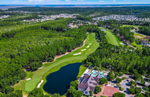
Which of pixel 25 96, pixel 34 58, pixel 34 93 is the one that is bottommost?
pixel 25 96

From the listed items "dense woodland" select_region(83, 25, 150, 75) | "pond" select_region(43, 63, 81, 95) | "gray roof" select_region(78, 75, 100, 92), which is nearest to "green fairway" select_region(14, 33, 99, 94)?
"pond" select_region(43, 63, 81, 95)

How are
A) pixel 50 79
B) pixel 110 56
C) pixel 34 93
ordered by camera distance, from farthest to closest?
pixel 110 56 < pixel 50 79 < pixel 34 93

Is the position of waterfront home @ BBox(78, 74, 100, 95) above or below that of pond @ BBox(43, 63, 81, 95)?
above

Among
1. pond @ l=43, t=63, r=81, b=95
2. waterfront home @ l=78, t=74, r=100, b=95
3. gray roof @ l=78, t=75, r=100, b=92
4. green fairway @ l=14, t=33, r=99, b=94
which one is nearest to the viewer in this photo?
waterfront home @ l=78, t=74, r=100, b=95

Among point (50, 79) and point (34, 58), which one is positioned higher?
point (34, 58)

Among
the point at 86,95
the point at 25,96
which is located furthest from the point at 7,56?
the point at 86,95

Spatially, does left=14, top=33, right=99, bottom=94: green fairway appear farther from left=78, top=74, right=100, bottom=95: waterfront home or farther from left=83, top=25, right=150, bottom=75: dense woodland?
left=78, top=74, right=100, bottom=95: waterfront home

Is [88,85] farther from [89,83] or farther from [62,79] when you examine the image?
[62,79]

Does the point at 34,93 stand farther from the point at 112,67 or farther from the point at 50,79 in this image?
the point at 112,67

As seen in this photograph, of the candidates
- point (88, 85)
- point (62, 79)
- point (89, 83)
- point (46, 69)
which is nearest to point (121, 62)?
point (89, 83)
